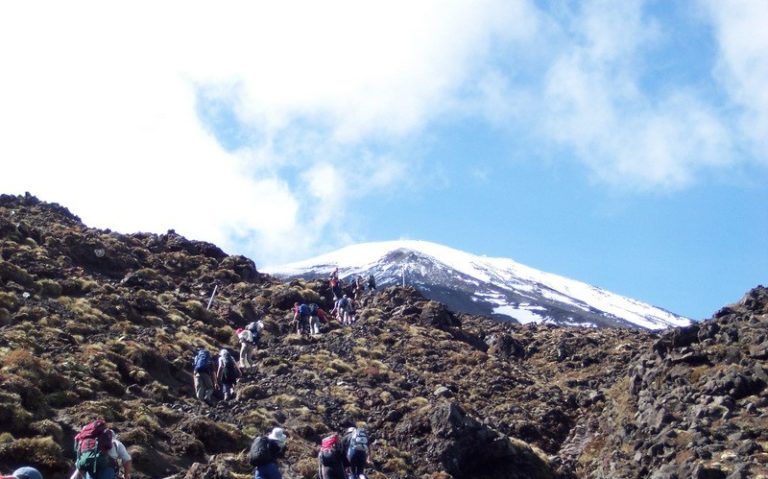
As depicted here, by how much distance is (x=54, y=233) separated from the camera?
3722 cm

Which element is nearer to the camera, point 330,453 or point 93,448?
point 93,448

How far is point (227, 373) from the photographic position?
70.3ft

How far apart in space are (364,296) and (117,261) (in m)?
13.3

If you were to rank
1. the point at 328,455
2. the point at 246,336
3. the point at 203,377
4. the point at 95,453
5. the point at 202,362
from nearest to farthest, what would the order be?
the point at 95,453 < the point at 328,455 < the point at 202,362 < the point at 203,377 < the point at 246,336

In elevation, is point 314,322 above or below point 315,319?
below

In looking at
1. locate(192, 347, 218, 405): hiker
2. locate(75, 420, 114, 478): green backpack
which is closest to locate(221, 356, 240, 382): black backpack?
locate(192, 347, 218, 405): hiker

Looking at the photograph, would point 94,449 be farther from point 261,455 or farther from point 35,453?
point 35,453

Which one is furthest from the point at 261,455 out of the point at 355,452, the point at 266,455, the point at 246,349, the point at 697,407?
the point at 246,349

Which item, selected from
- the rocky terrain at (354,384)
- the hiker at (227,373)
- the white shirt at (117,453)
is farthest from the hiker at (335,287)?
the white shirt at (117,453)

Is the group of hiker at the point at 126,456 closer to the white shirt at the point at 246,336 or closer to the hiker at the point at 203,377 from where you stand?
the hiker at the point at 203,377

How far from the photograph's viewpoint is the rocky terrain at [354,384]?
17.2 metres

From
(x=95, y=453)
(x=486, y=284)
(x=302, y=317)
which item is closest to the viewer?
(x=95, y=453)

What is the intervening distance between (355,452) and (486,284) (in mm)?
110155

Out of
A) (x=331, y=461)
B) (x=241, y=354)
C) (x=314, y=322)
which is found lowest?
(x=331, y=461)
